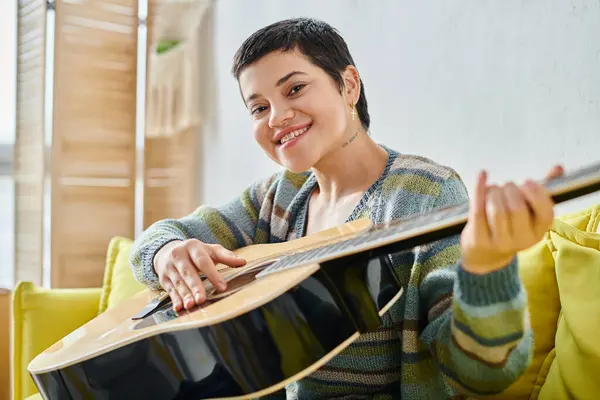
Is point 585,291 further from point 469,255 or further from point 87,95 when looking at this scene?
point 87,95

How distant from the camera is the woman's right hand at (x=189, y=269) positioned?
969mm

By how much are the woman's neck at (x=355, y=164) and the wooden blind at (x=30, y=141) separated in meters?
1.82

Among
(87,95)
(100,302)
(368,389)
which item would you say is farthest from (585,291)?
(87,95)

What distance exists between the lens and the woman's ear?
4.00 feet

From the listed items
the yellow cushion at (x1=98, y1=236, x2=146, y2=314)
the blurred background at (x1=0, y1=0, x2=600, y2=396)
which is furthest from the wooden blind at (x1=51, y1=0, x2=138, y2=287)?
the yellow cushion at (x1=98, y1=236, x2=146, y2=314)

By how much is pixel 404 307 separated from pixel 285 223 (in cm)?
37

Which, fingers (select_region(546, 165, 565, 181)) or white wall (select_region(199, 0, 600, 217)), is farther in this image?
white wall (select_region(199, 0, 600, 217))

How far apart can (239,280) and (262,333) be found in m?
0.20

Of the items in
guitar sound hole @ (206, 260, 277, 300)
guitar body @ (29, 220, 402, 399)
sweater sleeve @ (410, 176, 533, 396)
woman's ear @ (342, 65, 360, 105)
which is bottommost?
sweater sleeve @ (410, 176, 533, 396)

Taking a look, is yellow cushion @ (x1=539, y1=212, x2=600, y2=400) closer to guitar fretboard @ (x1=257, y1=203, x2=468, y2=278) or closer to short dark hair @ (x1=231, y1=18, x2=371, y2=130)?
guitar fretboard @ (x1=257, y1=203, x2=468, y2=278)

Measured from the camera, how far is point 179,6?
3.03 meters

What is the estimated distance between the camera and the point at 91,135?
2805 millimetres

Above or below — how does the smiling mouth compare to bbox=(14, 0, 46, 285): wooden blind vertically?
below

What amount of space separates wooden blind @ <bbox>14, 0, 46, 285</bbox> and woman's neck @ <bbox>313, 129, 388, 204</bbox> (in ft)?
5.98
